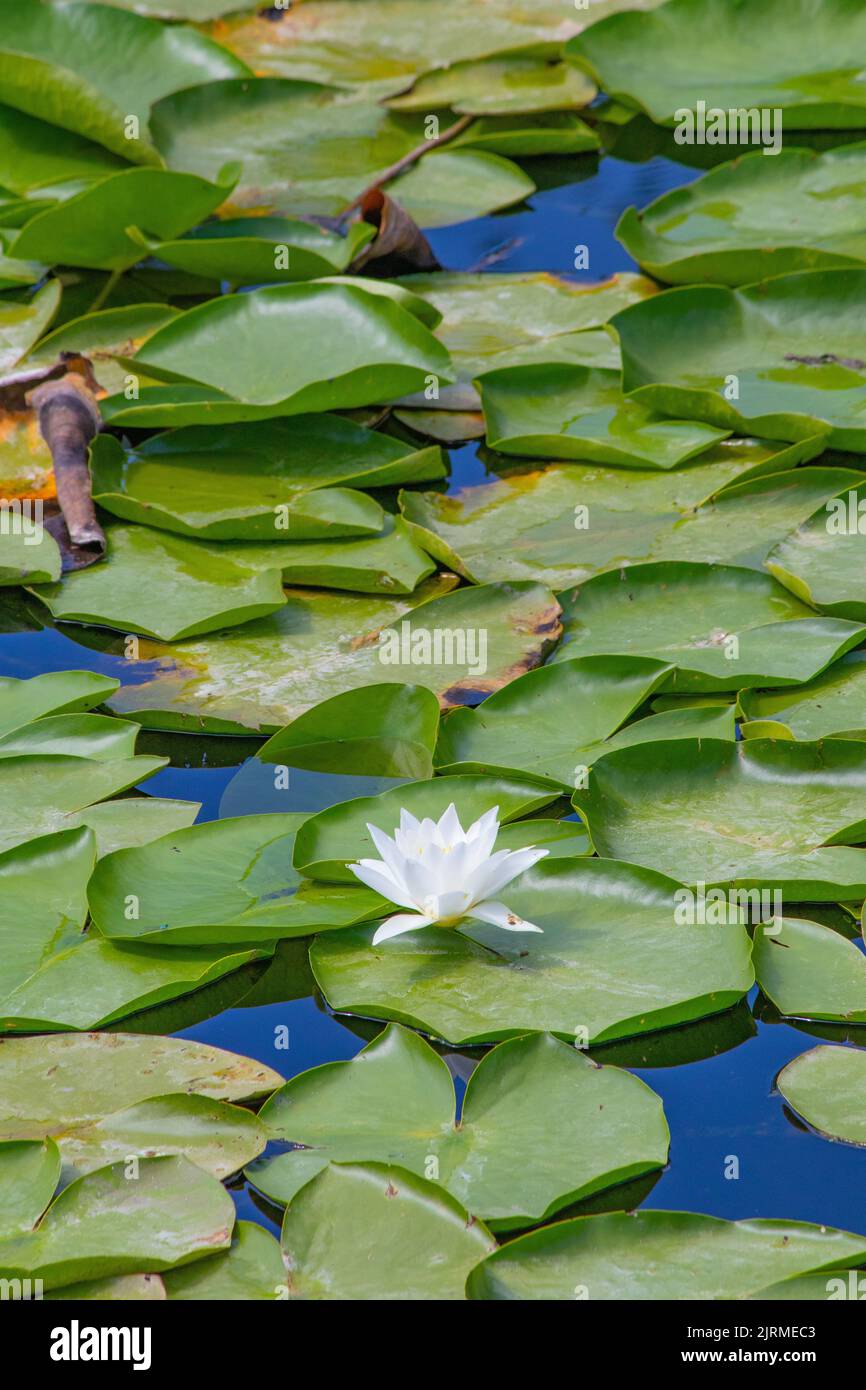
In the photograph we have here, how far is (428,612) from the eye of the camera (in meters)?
2.38

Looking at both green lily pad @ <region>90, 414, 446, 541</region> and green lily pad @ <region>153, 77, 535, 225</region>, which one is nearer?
green lily pad @ <region>90, 414, 446, 541</region>

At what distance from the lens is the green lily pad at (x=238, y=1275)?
1419 mm

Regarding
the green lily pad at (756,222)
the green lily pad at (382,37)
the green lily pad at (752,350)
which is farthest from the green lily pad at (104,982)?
the green lily pad at (382,37)

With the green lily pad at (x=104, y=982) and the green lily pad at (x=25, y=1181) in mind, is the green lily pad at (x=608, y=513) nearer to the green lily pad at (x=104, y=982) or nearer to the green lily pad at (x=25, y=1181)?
the green lily pad at (x=104, y=982)

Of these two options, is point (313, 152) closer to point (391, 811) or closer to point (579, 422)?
point (579, 422)

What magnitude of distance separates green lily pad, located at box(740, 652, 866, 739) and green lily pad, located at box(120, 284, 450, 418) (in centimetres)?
96

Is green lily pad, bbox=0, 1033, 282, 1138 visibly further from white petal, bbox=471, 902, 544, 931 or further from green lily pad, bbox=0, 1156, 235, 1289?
white petal, bbox=471, 902, 544, 931

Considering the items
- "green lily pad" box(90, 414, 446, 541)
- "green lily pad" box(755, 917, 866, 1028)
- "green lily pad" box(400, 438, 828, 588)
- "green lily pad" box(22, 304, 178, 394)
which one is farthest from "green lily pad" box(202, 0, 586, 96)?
"green lily pad" box(755, 917, 866, 1028)

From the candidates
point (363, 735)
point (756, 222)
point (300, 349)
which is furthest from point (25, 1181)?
point (756, 222)

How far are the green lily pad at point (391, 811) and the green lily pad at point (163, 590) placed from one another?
50 centimetres

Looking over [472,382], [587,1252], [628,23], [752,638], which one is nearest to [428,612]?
[752,638]

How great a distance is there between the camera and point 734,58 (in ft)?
12.8

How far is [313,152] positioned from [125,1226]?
120 inches

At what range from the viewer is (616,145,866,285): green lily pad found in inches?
125
